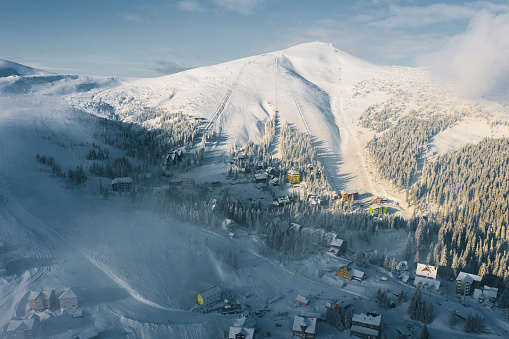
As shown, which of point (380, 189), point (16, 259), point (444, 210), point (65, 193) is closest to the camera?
point (16, 259)

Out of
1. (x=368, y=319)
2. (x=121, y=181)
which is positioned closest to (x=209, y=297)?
(x=368, y=319)

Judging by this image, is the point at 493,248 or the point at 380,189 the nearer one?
the point at 493,248

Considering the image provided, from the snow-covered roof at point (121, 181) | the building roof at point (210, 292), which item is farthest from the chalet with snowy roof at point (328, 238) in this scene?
the snow-covered roof at point (121, 181)

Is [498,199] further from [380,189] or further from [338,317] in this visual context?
[338,317]

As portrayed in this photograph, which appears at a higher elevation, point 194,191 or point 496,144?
point 496,144

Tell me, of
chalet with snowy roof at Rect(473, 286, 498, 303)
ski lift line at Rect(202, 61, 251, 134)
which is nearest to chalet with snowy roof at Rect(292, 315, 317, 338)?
chalet with snowy roof at Rect(473, 286, 498, 303)

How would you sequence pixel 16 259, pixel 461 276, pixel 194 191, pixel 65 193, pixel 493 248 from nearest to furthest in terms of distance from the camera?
pixel 16 259
pixel 461 276
pixel 493 248
pixel 65 193
pixel 194 191

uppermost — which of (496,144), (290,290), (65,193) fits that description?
(496,144)

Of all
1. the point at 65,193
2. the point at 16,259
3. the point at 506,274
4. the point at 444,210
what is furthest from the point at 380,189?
the point at 16,259
